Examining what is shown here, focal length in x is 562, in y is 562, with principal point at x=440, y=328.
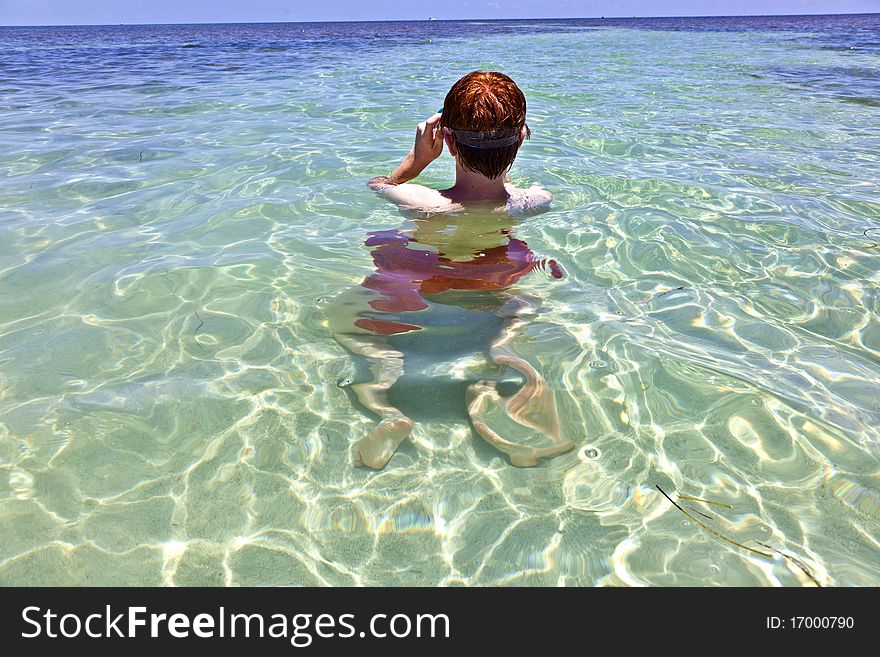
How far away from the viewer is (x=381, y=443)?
2.34 metres

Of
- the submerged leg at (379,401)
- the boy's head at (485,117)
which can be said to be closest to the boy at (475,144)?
the boy's head at (485,117)

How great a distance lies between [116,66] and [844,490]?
22.5 metres

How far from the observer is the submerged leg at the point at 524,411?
7.69ft

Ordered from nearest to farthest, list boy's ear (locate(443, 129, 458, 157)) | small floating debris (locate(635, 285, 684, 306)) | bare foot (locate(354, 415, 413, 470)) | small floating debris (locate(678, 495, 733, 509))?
1. small floating debris (locate(678, 495, 733, 509))
2. bare foot (locate(354, 415, 413, 470))
3. boy's ear (locate(443, 129, 458, 157))
4. small floating debris (locate(635, 285, 684, 306))

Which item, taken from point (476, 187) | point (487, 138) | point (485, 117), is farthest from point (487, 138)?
point (476, 187)

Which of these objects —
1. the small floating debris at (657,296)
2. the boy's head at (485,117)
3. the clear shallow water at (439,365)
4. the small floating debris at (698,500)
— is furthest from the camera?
the small floating debris at (657,296)

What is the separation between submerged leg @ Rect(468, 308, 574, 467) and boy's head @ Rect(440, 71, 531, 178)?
3.68 feet

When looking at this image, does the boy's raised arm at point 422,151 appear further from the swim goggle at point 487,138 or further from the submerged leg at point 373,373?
the submerged leg at point 373,373

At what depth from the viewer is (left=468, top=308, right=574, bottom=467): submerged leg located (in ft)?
7.69

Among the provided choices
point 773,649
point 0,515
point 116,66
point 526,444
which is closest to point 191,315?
point 0,515

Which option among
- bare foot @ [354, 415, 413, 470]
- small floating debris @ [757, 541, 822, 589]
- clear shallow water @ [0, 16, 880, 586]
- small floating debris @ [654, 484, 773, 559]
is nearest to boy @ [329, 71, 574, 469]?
bare foot @ [354, 415, 413, 470]

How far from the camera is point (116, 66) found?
18562mm

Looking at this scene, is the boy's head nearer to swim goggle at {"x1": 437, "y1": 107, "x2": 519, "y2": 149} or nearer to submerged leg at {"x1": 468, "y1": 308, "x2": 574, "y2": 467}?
swim goggle at {"x1": 437, "y1": 107, "x2": 519, "y2": 149}

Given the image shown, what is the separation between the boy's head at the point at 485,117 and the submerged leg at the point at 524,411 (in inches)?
44.2
